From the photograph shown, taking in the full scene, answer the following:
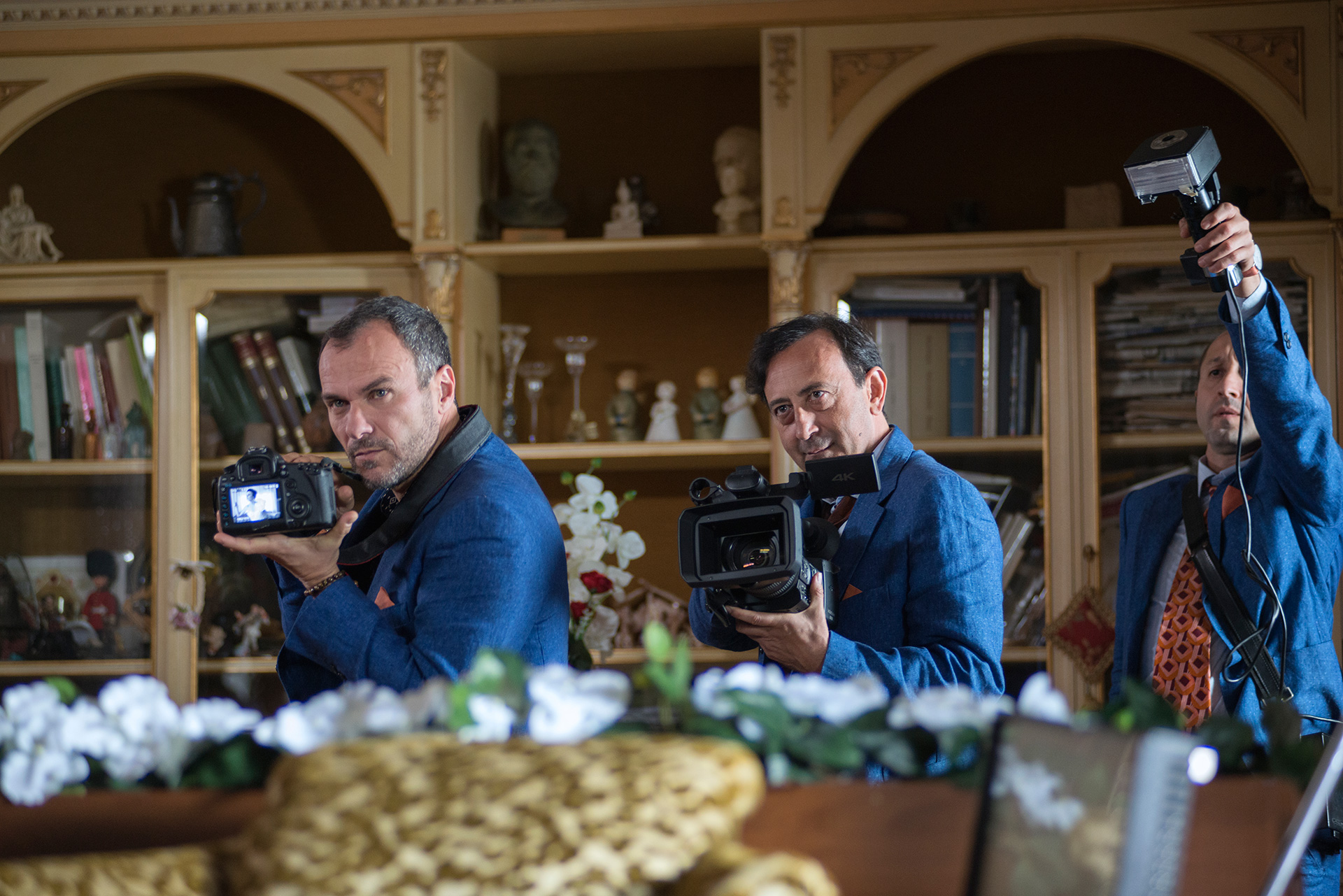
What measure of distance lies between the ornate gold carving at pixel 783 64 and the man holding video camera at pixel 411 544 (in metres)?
1.28

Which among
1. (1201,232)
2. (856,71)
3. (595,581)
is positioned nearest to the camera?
(1201,232)

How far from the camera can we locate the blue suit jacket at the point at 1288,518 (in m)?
1.74

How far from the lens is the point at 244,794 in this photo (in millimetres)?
789

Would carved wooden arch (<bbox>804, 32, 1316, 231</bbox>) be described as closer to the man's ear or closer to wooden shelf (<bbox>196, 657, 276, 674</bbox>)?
the man's ear

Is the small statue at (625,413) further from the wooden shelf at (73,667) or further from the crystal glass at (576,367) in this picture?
the wooden shelf at (73,667)

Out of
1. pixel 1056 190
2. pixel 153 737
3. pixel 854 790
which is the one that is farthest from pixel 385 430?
pixel 1056 190

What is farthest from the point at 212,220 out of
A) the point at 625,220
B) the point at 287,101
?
the point at 625,220

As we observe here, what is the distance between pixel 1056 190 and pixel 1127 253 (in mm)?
381

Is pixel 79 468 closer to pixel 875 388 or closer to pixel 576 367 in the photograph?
pixel 576 367

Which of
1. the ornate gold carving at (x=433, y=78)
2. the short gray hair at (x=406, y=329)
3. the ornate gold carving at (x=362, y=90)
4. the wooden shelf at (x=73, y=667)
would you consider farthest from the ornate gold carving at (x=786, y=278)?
the wooden shelf at (x=73, y=667)

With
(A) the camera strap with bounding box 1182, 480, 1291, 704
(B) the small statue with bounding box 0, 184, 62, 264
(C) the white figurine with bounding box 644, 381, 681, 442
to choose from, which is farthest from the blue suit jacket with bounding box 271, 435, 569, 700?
(B) the small statue with bounding box 0, 184, 62, 264

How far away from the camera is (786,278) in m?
2.61

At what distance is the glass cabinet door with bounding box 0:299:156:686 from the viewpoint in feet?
9.11

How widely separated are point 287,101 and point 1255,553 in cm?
219
